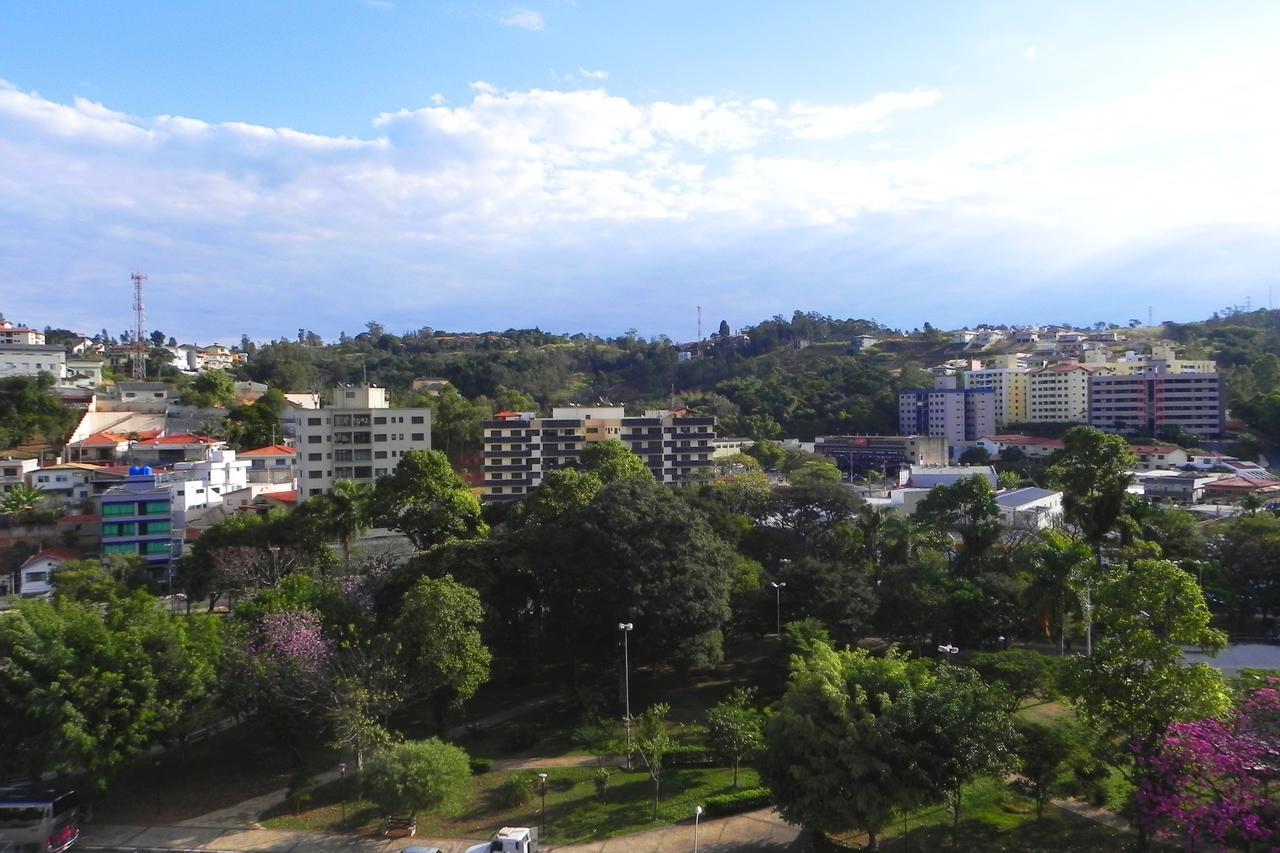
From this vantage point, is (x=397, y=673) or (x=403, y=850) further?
(x=397, y=673)

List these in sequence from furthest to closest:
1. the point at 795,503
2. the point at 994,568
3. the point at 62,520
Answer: the point at 62,520
the point at 795,503
the point at 994,568

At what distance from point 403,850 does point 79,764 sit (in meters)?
5.83

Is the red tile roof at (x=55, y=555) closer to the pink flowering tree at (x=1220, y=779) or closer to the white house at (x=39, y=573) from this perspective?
the white house at (x=39, y=573)

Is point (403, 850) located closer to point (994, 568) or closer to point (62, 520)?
point (994, 568)

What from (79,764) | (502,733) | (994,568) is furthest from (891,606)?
(79,764)

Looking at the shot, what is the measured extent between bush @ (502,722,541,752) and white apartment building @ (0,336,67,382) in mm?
56429

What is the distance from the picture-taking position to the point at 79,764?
14.7 m

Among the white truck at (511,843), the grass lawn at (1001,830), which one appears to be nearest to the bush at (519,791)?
the white truck at (511,843)

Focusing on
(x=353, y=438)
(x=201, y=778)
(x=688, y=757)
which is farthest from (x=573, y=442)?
(x=688, y=757)

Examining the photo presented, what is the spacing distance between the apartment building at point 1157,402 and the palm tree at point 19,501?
72.5 meters

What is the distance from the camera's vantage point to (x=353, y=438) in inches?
1734

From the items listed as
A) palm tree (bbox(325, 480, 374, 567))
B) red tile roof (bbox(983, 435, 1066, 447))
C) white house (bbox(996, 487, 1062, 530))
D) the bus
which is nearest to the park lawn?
the bus

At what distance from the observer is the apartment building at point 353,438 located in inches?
1703

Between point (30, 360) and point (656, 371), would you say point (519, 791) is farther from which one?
point (656, 371)
